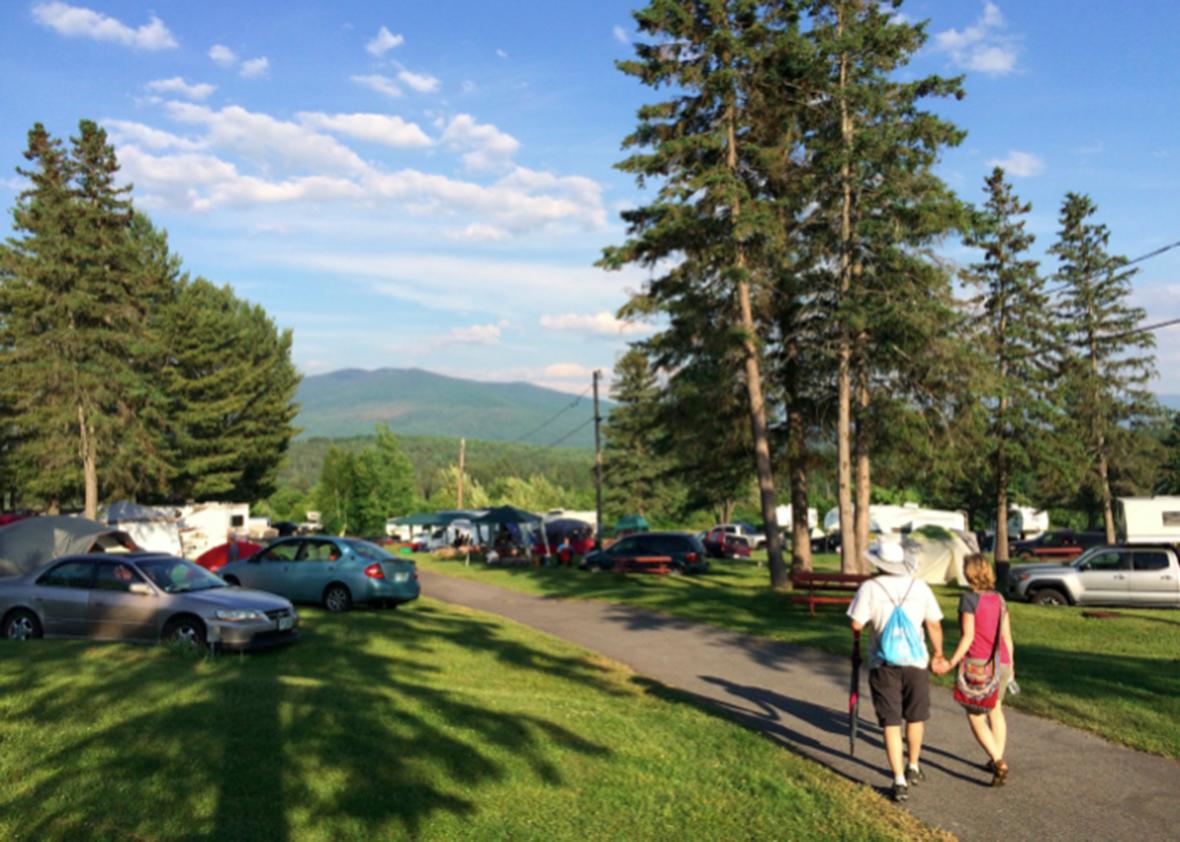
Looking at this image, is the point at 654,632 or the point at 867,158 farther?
the point at 867,158

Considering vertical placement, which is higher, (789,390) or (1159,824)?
(789,390)

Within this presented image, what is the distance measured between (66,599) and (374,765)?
26.2 feet

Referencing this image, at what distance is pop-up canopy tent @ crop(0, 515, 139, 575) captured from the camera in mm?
21391

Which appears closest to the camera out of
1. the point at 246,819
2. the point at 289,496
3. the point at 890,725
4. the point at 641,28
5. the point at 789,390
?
the point at 246,819

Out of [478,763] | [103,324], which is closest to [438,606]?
[478,763]

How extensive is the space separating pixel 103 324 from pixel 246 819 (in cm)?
3634

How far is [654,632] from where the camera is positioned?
49.1 feet

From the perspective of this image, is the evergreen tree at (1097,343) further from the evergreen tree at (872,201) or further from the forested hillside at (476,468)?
the forested hillside at (476,468)

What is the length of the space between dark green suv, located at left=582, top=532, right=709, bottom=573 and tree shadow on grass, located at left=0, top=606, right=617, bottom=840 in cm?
1952

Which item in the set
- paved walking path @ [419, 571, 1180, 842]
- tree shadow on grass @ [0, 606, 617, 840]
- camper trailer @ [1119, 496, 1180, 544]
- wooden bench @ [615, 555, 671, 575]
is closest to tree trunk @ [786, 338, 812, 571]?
wooden bench @ [615, 555, 671, 575]

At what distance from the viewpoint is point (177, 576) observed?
40.3 ft

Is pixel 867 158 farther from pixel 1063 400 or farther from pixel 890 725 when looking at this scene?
pixel 1063 400

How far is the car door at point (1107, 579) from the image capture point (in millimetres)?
19250

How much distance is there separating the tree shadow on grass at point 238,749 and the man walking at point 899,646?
2311mm
